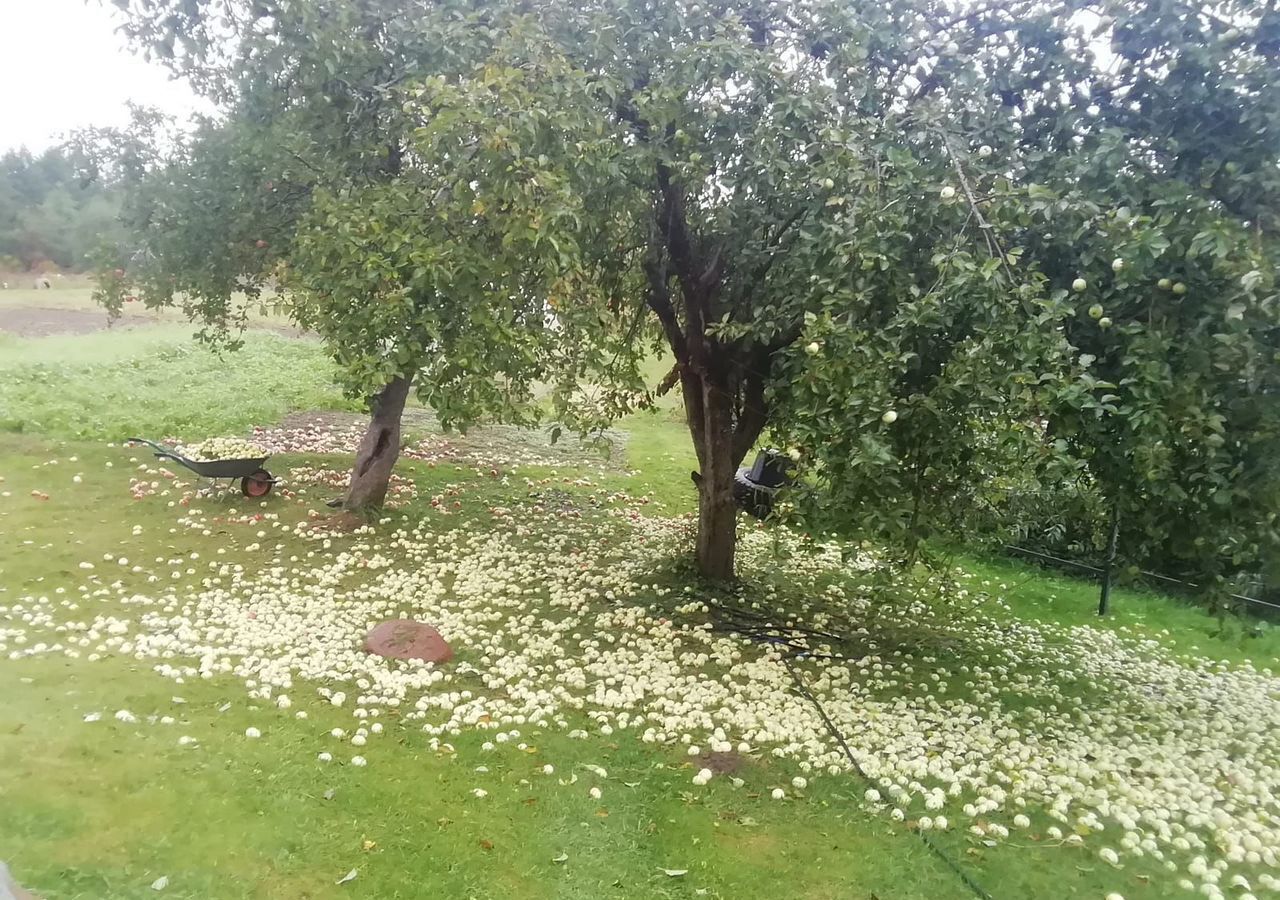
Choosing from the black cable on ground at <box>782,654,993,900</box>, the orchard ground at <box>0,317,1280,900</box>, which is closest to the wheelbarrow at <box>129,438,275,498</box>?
the orchard ground at <box>0,317,1280,900</box>

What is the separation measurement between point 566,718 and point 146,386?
11887 mm

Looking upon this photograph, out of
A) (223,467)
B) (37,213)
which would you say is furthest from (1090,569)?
(37,213)

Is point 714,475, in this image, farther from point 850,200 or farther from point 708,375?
point 850,200

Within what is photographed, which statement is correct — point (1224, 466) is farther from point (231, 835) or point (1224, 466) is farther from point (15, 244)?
point (15, 244)

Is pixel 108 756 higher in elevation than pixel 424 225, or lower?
lower

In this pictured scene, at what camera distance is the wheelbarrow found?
318 inches

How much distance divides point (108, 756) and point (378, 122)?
444 cm

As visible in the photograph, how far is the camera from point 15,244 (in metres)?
14.8

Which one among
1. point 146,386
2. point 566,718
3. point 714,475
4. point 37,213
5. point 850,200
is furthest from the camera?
point 37,213

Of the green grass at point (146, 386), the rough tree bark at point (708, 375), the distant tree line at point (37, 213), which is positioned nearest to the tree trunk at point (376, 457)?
the rough tree bark at point (708, 375)

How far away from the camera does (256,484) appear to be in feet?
28.1

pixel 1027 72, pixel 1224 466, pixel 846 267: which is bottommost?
pixel 1224 466

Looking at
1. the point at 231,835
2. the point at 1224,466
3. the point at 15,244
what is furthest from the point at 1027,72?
the point at 15,244

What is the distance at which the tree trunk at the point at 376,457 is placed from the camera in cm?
851
